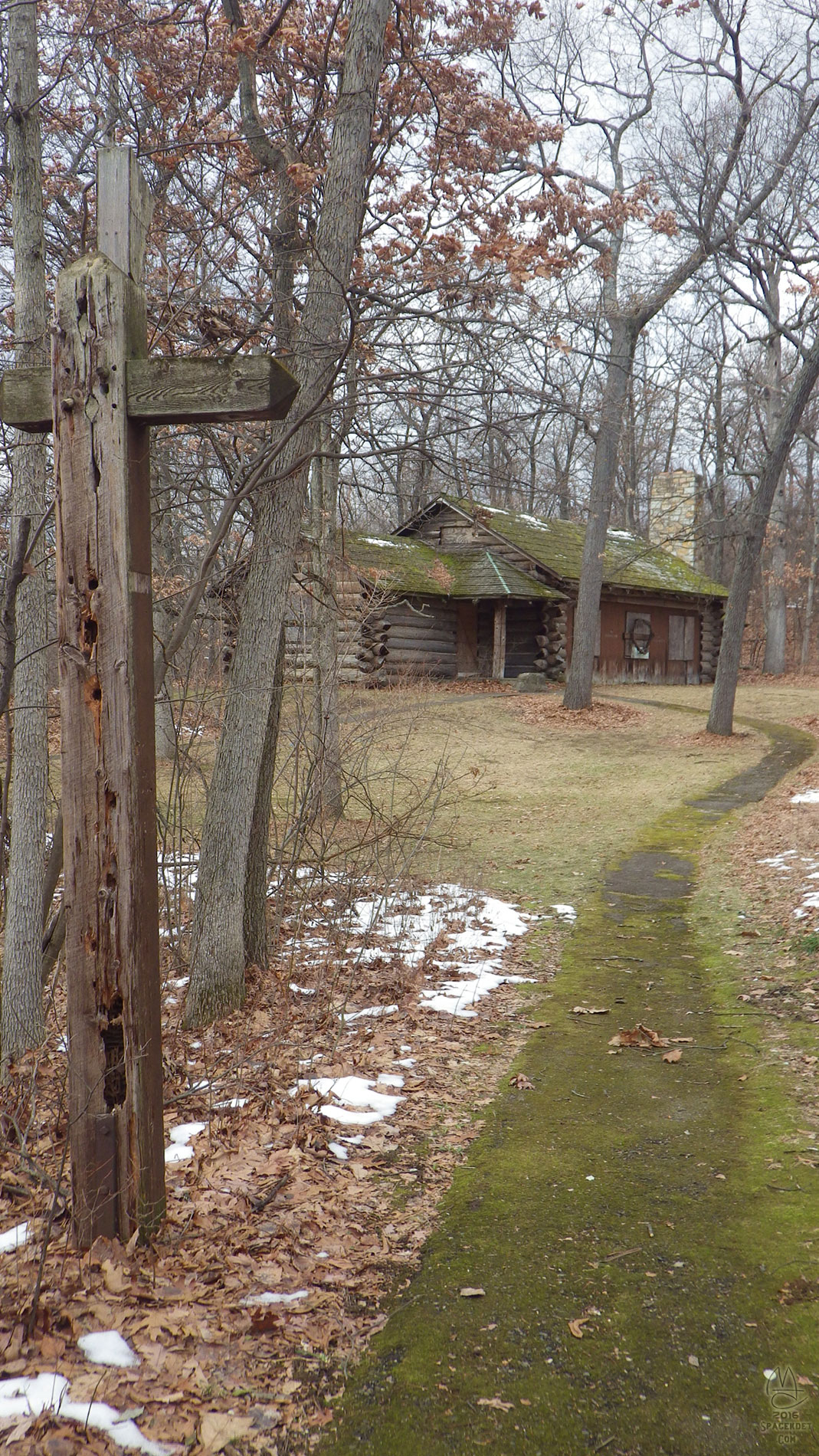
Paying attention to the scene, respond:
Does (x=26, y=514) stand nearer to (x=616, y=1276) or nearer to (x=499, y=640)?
(x=616, y=1276)

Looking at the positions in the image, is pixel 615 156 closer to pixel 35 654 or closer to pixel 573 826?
pixel 573 826

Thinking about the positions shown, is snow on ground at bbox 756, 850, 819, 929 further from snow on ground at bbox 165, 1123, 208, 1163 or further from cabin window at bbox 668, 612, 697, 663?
cabin window at bbox 668, 612, 697, 663

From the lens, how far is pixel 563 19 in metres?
16.9

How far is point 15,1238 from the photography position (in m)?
3.62

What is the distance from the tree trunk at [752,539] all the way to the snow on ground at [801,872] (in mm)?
9161

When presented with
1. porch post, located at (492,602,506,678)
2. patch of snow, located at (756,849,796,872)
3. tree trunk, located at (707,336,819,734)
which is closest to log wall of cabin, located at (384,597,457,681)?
porch post, located at (492,602,506,678)

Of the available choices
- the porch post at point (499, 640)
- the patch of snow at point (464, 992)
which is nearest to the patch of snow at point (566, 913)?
the patch of snow at point (464, 992)

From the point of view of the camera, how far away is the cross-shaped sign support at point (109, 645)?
131 inches

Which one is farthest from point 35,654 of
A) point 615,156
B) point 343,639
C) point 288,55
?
point 615,156

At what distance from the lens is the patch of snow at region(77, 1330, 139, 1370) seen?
292cm

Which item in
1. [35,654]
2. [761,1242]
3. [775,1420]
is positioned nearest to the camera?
[775,1420]

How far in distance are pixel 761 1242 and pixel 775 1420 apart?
2.97ft

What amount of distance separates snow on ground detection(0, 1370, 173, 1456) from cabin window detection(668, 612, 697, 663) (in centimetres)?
3217

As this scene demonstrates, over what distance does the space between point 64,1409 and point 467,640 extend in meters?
26.4
